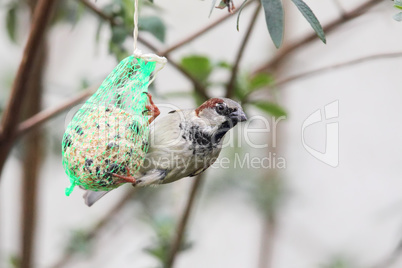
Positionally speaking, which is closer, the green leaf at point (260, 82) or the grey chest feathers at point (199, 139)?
the grey chest feathers at point (199, 139)

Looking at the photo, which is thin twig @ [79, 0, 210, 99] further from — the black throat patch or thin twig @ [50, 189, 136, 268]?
thin twig @ [50, 189, 136, 268]

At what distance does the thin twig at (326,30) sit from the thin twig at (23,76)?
1.07 m

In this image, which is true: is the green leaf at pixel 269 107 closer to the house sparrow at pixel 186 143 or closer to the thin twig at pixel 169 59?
the thin twig at pixel 169 59

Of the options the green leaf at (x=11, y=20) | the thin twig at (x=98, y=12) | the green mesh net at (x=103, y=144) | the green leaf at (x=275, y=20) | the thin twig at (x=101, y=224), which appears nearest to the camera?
the green leaf at (x=275, y=20)

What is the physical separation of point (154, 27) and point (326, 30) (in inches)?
28.2

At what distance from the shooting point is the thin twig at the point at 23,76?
1846 mm

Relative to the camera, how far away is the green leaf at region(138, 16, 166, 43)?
209 centimetres

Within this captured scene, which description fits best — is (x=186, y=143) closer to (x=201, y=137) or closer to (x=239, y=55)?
(x=201, y=137)

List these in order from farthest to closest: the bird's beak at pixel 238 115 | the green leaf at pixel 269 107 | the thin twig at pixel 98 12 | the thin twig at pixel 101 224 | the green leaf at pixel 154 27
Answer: the thin twig at pixel 101 224, the green leaf at pixel 269 107, the green leaf at pixel 154 27, the thin twig at pixel 98 12, the bird's beak at pixel 238 115

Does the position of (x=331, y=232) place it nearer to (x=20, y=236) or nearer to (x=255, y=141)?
(x=255, y=141)

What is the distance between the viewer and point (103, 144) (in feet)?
5.33

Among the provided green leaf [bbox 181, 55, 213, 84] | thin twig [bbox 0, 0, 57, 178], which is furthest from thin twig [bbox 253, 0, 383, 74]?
thin twig [bbox 0, 0, 57, 178]

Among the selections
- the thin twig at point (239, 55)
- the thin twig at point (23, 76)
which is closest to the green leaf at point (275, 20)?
the thin twig at point (239, 55)

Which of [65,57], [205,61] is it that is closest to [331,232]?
[65,57]
